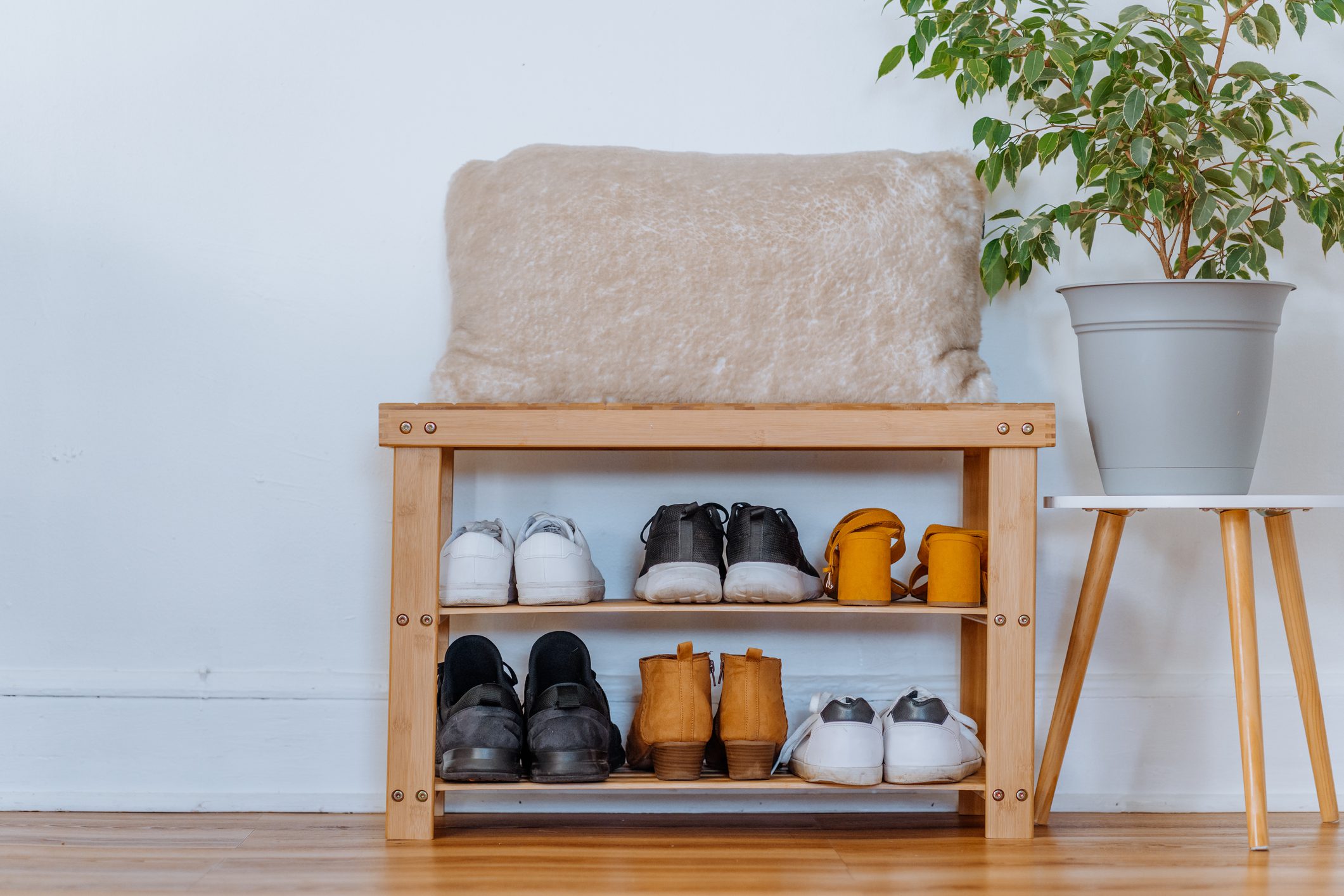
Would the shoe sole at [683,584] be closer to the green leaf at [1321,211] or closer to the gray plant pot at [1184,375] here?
the gray plant pot at [1184,375]

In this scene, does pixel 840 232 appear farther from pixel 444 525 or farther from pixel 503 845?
pixel 503 845

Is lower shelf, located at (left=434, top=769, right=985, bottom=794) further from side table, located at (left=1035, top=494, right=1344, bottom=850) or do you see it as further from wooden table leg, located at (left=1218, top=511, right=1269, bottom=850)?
wooden table leg, located at (left=1218, top=511, right=1269, bottom=850)

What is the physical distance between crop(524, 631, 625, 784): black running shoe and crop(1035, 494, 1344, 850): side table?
22.7 inches

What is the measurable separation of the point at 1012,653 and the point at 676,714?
0.41 m

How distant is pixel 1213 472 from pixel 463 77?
1.15 metres

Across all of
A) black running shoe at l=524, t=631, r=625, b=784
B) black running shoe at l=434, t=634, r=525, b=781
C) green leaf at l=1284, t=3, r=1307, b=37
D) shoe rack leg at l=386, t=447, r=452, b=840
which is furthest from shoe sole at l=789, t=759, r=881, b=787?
green leaf at l=1284, t=3, r=1307, b=37

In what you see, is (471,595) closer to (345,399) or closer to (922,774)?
(345,399)

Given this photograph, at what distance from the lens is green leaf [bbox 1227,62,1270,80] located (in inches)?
50.0

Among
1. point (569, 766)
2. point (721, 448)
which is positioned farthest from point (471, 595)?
point (721, 448)

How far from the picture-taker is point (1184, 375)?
1.26 meters

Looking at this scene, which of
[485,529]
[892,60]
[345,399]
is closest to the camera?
[485,529]

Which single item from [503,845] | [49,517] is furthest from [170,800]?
[503,845]

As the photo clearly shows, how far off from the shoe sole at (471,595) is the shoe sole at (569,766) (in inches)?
7.4

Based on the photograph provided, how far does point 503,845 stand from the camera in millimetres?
1269
